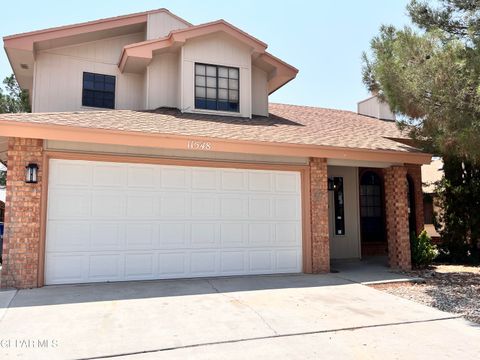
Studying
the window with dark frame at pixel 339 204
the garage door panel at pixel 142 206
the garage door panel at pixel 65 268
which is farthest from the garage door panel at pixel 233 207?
the window with dark frame at pixel 339 204

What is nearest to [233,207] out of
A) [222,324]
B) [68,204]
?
[68,204]

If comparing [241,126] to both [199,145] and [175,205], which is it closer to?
[199,145]

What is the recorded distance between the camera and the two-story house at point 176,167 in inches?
320

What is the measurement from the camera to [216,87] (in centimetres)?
1203

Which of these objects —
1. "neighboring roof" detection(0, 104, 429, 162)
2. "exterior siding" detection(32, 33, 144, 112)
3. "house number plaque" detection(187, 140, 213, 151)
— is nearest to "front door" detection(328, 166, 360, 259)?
"neighboring roof" detection(0, 104, 429, 162)

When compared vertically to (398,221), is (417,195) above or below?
above

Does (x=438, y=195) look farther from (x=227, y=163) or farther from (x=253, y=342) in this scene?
(x=253, y=342)

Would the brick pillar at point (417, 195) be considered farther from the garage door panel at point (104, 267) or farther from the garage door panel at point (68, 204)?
the garage door panel at point (68, 204)

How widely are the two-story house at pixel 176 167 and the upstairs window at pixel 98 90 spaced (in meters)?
0.04

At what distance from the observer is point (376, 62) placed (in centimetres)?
1008

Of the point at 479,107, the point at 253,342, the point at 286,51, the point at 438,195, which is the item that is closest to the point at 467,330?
the point at 253,342

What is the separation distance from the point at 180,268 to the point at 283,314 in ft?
11.1

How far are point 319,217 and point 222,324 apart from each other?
16.4ft

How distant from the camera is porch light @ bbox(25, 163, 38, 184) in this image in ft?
25.9
